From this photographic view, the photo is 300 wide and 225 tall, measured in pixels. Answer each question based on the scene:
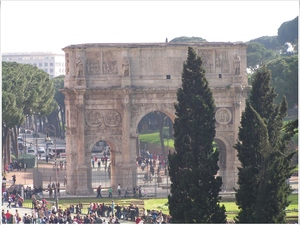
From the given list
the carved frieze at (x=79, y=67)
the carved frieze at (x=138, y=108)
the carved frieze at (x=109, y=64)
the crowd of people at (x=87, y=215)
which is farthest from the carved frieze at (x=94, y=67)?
the crowd of people at (x=87, y=215)

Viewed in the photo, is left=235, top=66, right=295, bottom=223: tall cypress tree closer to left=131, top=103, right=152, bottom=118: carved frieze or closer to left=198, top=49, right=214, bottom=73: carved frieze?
left=198, top=49, right=214, bottom=73: carved frieze

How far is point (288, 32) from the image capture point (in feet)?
527

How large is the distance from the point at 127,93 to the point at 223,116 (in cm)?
644

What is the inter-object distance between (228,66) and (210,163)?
1989cm

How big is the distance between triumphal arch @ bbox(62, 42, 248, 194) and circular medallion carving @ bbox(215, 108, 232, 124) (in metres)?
0.06

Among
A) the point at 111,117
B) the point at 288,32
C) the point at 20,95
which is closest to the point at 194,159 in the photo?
the point at 111,117

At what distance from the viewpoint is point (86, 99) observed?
245 ft

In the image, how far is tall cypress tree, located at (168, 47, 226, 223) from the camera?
54.9 meters

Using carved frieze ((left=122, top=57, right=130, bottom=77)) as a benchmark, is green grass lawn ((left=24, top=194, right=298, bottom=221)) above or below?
below

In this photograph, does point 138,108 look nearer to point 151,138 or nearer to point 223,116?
point 223,116

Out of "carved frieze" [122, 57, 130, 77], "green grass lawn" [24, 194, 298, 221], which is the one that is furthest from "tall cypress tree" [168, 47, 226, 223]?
"carved frieze" [122, 57, 130, 77]

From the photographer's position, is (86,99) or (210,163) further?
(86,99)

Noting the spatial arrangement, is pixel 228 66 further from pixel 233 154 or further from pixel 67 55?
pixel 67 55

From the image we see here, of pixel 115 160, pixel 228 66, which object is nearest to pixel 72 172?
pixel 115 160
